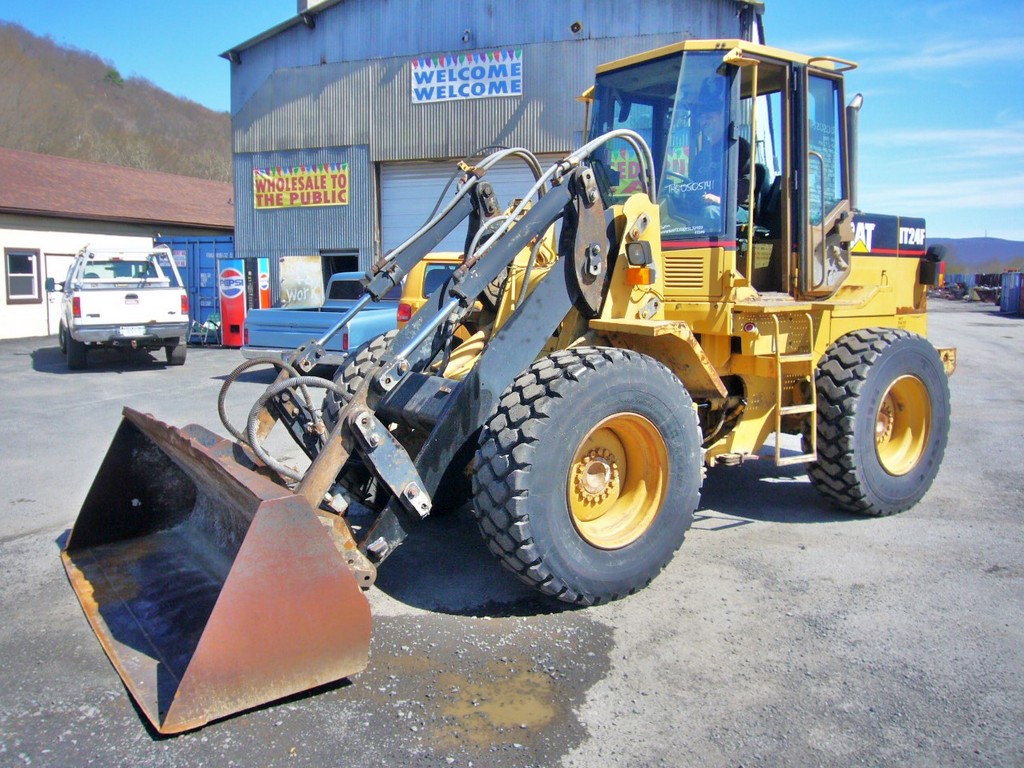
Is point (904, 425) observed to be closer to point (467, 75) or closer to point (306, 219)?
point (467, 75)

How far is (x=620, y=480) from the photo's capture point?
4680mm

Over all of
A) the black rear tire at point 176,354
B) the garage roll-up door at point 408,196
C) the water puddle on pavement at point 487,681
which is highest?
the garage roll-up door at point 408,196

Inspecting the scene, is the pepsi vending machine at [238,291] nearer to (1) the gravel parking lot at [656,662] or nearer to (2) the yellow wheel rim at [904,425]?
(1) the gravel parking lot at [656,662]

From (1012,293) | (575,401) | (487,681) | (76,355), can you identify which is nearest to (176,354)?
(76,355)

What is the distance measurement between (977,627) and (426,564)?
2.96 m

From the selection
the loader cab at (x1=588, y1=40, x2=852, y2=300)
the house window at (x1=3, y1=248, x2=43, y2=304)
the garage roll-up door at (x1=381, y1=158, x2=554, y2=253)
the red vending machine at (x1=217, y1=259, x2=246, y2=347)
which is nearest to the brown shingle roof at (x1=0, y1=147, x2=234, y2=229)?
the house window at (x1=3, y1=248, x2=43, y2=304)

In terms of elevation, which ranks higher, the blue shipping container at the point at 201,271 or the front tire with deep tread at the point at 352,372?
the blue shipping container at the point at 201,271

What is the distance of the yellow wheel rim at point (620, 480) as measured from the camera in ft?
14.5

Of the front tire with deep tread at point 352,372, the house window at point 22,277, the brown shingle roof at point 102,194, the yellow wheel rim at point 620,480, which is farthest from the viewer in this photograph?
the brown shingle roof at point 102,194

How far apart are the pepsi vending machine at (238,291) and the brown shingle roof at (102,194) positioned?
726 cm

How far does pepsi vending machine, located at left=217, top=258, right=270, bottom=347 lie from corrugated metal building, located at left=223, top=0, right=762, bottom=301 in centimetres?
61

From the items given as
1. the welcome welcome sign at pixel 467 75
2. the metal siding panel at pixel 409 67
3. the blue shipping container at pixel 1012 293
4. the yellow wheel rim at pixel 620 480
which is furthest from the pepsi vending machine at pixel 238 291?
the blue shipping container at pixel 1012 293

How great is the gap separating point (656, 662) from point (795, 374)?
259 cm

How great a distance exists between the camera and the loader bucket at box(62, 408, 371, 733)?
3.23 meters
